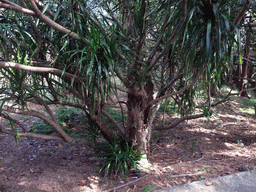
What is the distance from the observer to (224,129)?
5410 millimetres

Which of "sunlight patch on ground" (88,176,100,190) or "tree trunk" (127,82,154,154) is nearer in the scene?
"sunlight patch on ground" (88,176,100,190)

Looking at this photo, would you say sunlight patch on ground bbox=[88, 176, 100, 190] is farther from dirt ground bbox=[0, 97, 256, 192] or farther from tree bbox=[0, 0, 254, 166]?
tree bbox=[0, 0, 254, 166]

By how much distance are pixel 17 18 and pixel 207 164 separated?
11.7ft

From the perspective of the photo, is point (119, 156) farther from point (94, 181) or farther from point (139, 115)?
point (139, 115)

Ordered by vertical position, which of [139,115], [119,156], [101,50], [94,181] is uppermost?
[101,50]

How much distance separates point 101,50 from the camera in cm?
224

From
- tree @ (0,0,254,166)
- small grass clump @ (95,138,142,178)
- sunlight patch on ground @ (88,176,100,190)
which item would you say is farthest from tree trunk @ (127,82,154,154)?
sunlight patch on ground @ (88,176,100,190)

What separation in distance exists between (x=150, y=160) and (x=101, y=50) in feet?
7.31

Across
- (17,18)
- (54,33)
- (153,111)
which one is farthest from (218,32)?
(17,18)

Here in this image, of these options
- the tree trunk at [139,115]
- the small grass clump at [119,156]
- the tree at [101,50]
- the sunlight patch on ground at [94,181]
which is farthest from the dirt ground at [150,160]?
the tree at [101,50]

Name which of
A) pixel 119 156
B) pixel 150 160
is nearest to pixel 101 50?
pixel 119 156

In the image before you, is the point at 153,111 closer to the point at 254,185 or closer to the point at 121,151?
the point at 121,151

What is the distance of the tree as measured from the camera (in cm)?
213

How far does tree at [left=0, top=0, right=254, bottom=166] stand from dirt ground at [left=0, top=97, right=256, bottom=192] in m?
0.56
